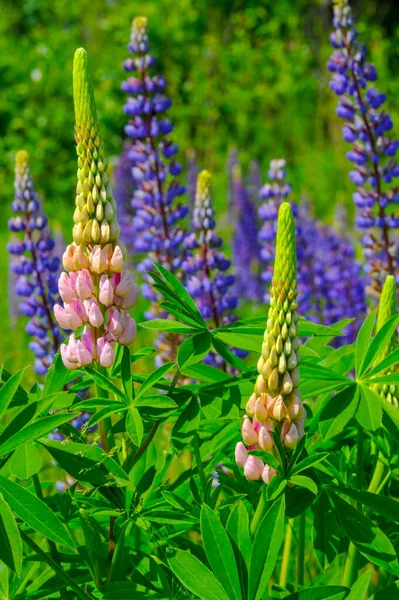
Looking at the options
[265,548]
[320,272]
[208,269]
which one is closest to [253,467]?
[265,548]

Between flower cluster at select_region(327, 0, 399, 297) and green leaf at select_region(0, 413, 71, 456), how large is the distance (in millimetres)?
2024

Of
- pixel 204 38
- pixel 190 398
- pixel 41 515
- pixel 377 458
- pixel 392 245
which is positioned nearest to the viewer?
pixel 41 515

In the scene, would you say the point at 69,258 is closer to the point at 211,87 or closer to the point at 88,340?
the point at 88,340

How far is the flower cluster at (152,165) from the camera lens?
3.19 meters

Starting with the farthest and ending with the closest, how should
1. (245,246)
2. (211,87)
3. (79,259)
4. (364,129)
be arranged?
1. (211,87)
2. (245,246)
3. (364,129)
4. (79,259)

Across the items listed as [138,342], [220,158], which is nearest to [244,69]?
[220,158]

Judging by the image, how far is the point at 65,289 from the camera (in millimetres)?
1420

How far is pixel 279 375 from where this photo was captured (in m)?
1.24

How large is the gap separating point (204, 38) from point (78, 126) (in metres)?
10.3

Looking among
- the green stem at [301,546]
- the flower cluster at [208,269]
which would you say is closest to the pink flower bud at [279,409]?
the green stem at [301,546]

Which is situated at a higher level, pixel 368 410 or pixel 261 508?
pixel 368 410

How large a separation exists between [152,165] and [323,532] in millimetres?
2025

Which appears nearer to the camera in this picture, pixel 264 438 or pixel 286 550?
pixel 264 438

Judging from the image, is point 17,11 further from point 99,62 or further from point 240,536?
point 240,536
